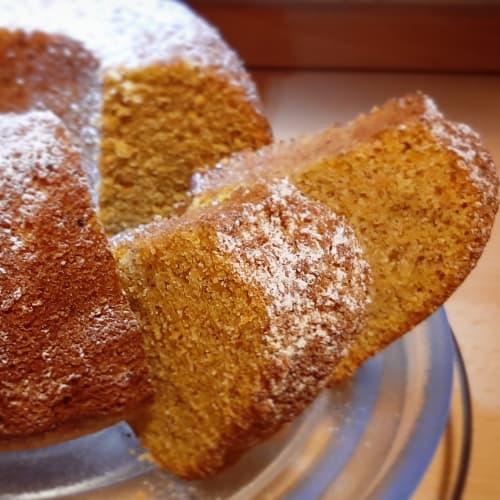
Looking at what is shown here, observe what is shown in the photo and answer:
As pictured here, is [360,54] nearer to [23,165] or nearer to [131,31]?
[131,31]

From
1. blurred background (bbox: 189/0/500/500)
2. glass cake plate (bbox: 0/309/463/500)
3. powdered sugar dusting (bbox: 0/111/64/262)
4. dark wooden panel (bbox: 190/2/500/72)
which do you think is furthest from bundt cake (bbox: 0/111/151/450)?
dark wooden panel (bbox: 190/2/500/72)

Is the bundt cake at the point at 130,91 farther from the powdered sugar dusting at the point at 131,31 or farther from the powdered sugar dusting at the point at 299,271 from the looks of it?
the powdered sugar dusting at the point at 299,271

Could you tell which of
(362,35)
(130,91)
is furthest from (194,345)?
(362,35)

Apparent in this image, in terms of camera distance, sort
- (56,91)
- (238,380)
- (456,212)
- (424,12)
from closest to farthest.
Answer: (238,380)
(456,212)
(56,91)
(424,12)

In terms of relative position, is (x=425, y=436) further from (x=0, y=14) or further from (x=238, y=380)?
(x=0, y=14)

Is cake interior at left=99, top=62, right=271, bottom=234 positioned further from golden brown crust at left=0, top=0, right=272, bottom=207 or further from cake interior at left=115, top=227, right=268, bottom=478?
cake interior at left=115, top=227, right=268, bottom=478

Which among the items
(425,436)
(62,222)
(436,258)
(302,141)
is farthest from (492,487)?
(62,222)

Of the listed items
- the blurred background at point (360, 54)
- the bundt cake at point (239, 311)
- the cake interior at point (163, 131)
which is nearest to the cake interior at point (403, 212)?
the bundt cake at point (239, 311)
